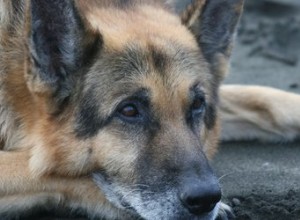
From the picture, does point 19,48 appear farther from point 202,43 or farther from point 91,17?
Answer: point 202,43

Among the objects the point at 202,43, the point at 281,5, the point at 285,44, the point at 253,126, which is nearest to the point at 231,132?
the point at 253,126

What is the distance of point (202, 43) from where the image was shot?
4.94m

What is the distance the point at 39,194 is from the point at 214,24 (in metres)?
1.44

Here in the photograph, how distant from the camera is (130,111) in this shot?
4.35 meters

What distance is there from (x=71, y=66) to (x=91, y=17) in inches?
16.1

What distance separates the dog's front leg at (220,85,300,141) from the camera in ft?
19.2

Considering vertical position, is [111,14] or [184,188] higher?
[111,14]

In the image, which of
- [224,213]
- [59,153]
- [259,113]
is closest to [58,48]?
[59,153]

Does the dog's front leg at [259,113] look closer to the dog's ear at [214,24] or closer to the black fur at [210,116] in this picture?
the dog's ear at [214,24]

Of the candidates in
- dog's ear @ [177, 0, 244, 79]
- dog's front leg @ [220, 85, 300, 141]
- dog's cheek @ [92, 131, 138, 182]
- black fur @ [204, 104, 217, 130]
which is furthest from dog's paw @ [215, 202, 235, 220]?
dog's front leg @ [220, 85, 300, 141]

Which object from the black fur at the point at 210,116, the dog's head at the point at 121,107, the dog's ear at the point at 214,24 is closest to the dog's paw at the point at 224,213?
the dog's head at the point at 121,107

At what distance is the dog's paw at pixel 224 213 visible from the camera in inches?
181

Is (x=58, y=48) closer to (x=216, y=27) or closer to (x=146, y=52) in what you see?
(x=146, y=52)

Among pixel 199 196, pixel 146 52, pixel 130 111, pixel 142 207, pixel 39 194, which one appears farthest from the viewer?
pixel 39 194
